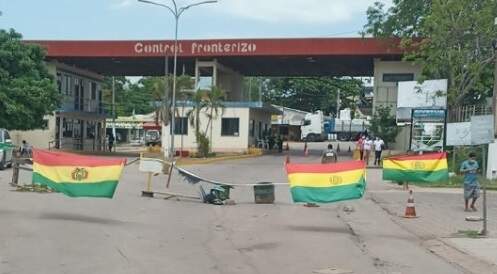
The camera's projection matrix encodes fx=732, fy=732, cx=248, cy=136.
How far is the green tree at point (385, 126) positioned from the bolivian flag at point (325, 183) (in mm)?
35521

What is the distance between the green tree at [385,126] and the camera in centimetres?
5066

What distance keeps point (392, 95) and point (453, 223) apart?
36593 millimetres

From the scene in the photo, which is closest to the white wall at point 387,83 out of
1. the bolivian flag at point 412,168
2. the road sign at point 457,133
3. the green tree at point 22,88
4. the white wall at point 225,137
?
the white wall at point 225,137

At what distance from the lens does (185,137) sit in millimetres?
55906

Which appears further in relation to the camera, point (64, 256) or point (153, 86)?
point (153, 86)

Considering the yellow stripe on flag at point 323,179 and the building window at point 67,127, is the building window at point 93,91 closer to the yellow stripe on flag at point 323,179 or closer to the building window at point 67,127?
the building window at point 67,127

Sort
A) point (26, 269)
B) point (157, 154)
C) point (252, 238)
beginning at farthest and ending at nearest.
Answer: point (157, 154), point (252, 238), point (26, 269)

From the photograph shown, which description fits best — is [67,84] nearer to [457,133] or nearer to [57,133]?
[57,133]


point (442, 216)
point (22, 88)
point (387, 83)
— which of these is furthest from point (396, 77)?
point (442, 216)

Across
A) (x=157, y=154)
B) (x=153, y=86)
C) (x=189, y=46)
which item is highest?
(x=189, y=46)

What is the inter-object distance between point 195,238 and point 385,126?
129 feet

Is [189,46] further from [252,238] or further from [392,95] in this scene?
[252,238]

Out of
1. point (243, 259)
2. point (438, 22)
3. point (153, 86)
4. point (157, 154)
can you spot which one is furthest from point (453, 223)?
point (157, 154)

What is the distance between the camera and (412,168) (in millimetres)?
21359
